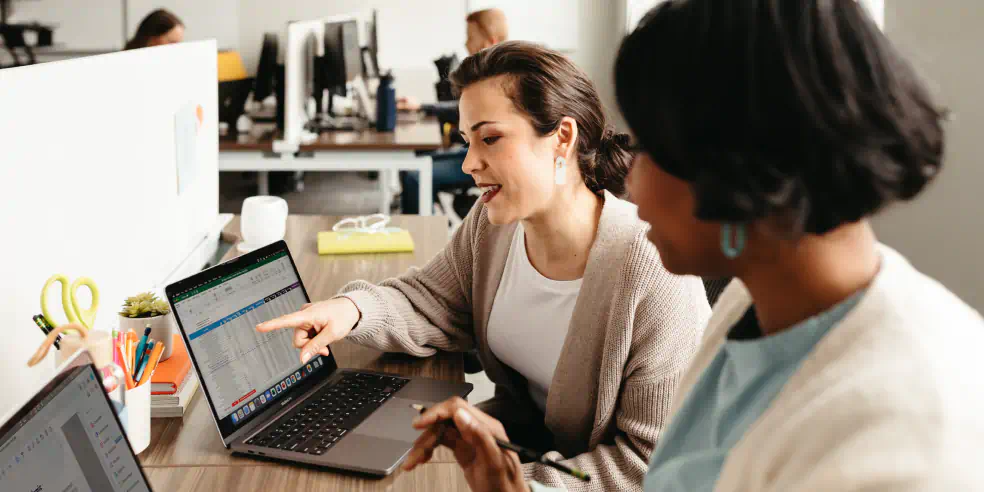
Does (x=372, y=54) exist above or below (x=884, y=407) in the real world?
above

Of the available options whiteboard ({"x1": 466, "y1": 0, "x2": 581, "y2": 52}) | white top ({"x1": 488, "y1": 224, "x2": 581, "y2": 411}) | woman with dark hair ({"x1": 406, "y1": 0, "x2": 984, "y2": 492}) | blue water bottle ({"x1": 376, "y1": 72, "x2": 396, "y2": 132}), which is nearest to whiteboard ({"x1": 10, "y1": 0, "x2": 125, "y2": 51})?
whiteboard ({"x1": 466, "y1": 0, "x2": 581, "y2": 52})

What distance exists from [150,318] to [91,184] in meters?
0.23

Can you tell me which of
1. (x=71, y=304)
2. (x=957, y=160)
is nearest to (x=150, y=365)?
(x=71, y=304)

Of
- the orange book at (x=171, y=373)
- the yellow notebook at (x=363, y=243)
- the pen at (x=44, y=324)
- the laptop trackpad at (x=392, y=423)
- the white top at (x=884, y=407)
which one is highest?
the white top at (x=884, y=407)

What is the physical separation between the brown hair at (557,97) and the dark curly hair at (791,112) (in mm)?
824

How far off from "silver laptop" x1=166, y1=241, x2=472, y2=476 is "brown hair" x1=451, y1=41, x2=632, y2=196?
46cm

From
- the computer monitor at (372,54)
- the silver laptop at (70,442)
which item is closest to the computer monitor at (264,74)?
the computer monitor at (372,54)

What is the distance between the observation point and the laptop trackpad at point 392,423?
49.9 inches

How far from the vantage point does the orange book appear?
128 centimetres

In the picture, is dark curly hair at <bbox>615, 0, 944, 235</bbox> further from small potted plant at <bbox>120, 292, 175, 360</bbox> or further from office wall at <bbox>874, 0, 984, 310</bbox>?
office wall at <bbox>874, 0, 984, 310</bbox>

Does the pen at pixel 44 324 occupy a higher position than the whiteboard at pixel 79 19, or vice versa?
the whiteboard at pixel 79 19

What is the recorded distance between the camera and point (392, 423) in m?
1.31

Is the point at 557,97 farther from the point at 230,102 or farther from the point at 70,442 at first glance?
the point at 230,102

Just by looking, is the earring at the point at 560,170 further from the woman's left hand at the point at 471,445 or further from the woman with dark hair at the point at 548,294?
the woman's left hand at the point at 471,445
